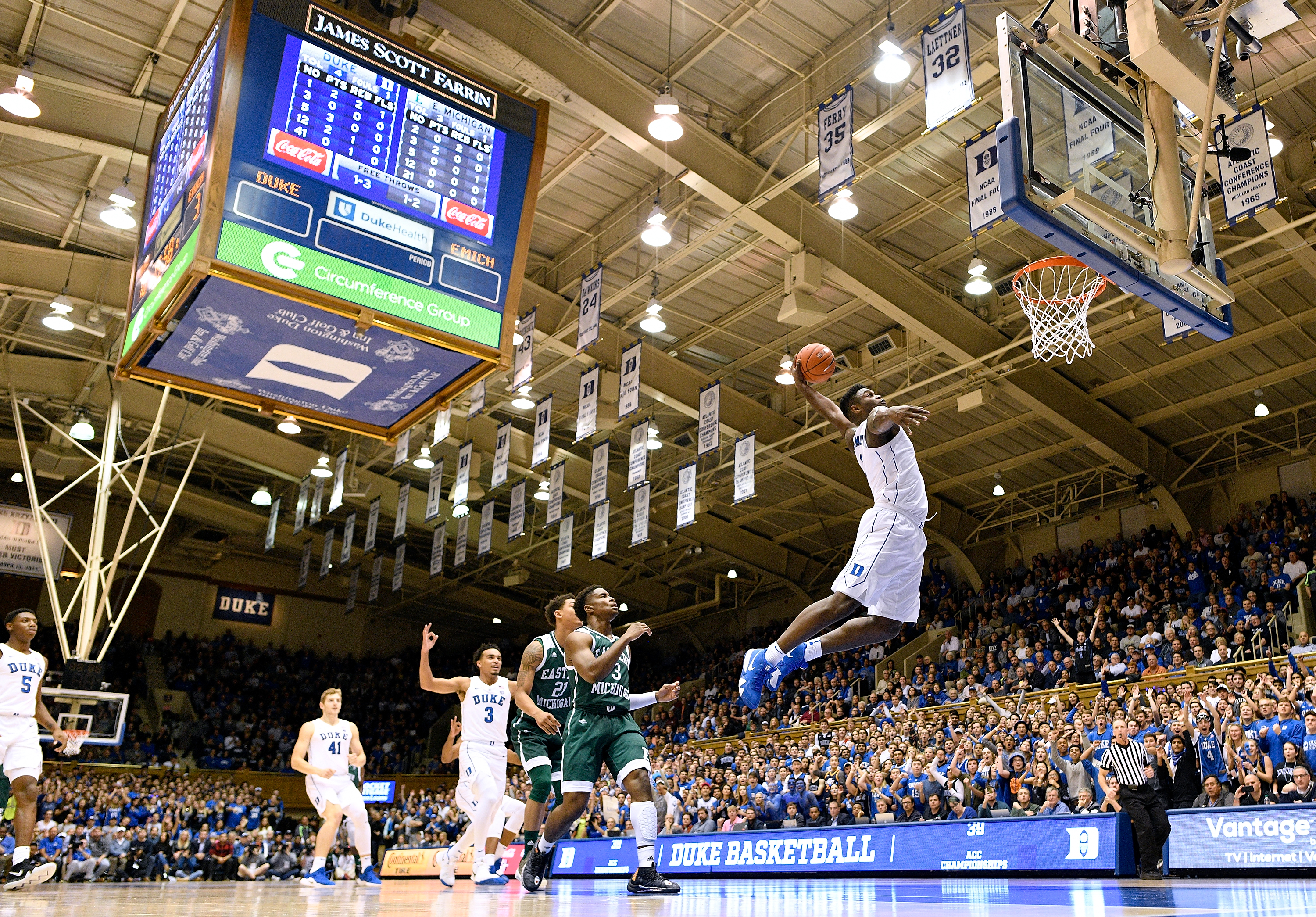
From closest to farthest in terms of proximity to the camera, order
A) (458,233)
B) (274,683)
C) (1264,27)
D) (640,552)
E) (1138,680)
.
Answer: (1264,27), (458,233), (1138,680), (640,552), (274,683)

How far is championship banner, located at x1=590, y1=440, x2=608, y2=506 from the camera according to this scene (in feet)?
70.8

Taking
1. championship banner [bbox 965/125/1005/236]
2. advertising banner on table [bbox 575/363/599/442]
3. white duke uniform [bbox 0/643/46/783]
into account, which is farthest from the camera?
advertising banner on table [bbox 575/363/599/442]

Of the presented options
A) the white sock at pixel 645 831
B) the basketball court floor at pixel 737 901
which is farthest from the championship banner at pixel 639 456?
the white sock at pixel 645 831

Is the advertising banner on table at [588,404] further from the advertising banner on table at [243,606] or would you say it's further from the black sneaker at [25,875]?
the advertising banner on table at [243,606]

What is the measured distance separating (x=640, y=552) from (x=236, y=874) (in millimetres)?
16700

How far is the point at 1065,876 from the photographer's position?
10.6 meters

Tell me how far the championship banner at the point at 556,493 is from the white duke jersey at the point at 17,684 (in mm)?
14258

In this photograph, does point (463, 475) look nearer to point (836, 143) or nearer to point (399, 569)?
point (399, 569)

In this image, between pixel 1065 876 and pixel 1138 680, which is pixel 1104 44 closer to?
pixel 1065 876

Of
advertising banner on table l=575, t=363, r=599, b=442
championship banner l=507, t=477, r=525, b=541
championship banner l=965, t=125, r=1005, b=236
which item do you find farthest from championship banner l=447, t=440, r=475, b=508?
championship banner l=965, t=125, r=1005, b=236

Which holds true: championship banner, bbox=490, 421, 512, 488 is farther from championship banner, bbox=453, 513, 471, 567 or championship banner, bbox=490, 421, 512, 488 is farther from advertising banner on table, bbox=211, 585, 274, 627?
advertising banner on table, bbox=211, 585, 274, 627

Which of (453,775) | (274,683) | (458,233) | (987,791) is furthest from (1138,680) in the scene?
(274,683)

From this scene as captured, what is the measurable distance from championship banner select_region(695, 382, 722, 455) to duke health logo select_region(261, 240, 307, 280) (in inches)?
440

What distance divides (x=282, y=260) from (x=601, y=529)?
46.3ft
